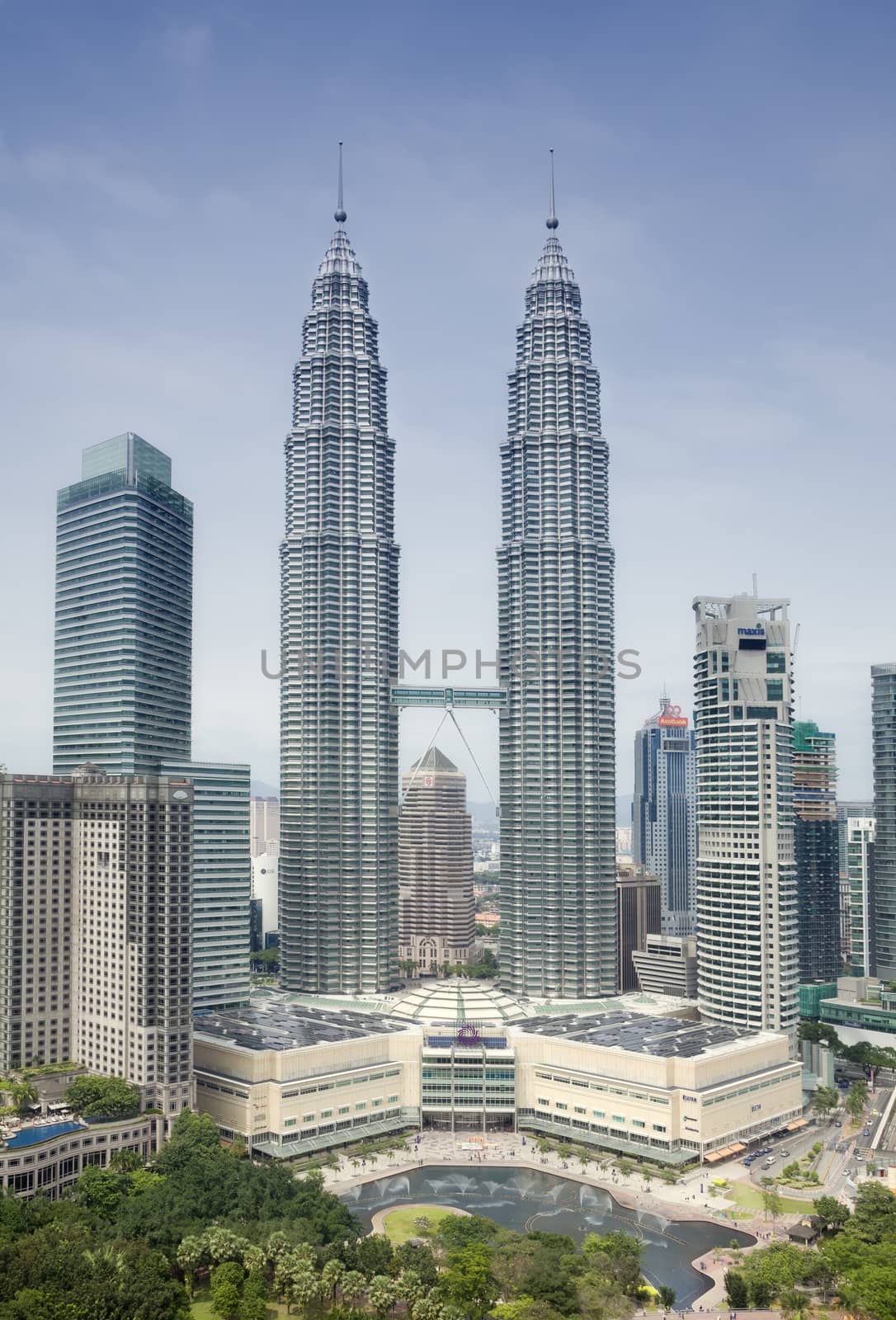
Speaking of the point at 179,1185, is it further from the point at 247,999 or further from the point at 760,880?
the point at 760,880

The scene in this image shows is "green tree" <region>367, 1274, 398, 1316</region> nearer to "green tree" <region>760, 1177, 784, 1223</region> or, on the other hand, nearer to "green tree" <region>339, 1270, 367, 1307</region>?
"green tree" <region>339, 1270, 367, 1307</region>

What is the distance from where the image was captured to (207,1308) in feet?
319

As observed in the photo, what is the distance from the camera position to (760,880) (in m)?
168

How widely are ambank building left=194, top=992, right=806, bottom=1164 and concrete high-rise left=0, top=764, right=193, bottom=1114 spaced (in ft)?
37.8

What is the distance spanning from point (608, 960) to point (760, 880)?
3799 cm

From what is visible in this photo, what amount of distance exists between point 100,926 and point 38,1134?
27659 mm

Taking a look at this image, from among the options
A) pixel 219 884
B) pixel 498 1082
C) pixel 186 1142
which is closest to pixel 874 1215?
pixel 498 1082

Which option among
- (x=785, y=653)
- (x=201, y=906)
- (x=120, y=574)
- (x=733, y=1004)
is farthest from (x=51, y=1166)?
(x=785, y=653)

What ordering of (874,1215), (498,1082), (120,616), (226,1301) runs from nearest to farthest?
(226,1301) → (874,1215) → (498,1082) → (120,616)

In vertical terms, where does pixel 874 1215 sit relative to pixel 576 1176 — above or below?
above

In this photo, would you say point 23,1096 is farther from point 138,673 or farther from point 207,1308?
point 138,673

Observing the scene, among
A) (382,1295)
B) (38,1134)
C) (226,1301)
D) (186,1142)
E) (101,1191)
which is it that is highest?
(38,1134)

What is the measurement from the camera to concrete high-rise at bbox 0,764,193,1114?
138m

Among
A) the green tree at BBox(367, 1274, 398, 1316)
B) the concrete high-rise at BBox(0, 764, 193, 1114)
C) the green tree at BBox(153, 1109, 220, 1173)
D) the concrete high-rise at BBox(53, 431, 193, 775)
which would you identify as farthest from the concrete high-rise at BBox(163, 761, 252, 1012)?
the green tree at BBox(367, 1274, 398, 1316)
